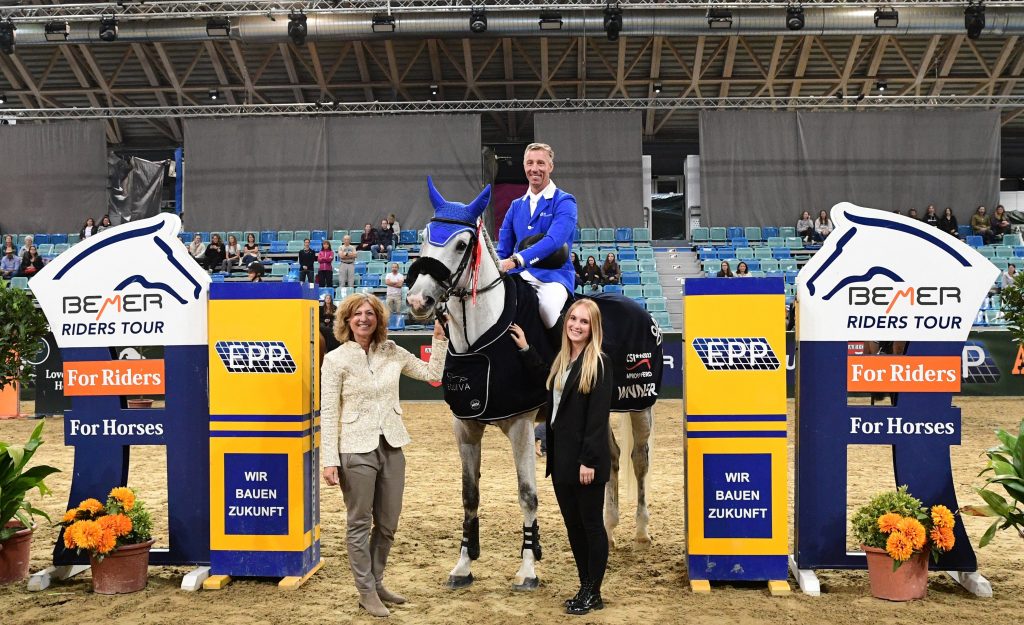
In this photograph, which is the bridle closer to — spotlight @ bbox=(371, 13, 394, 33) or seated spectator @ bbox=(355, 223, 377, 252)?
spotlight @ bbox=(371, 13, 394, 33)

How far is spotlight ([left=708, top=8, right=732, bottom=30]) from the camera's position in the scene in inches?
722

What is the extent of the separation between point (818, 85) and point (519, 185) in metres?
9.02

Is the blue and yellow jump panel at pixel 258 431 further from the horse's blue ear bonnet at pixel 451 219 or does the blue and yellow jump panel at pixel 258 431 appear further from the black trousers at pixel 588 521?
the black trousers at pixel 588 521

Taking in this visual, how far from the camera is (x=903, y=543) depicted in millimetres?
4395

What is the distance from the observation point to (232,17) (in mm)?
19031

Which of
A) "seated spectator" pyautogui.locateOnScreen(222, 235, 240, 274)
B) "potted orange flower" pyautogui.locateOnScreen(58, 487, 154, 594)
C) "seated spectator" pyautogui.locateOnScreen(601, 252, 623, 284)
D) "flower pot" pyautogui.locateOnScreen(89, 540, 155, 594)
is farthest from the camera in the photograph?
"seated spectator" pyautogui.locateOnScreen(222, 235, 240, 274)

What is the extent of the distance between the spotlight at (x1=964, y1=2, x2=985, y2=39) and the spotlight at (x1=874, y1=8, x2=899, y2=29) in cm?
136

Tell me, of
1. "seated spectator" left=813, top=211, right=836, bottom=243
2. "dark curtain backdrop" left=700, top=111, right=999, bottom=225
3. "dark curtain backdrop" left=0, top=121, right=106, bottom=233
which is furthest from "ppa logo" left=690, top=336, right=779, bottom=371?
"dark curtain backdrop" left=0, top=121, right=106, bottom=233

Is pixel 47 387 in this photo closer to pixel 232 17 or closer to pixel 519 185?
pixel 232 17

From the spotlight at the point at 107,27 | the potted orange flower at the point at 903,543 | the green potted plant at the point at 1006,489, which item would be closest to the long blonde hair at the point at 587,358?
the potted orange flower at the point at 903,543

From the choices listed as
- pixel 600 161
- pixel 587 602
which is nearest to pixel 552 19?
pixel 600 161

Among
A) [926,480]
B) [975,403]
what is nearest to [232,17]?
[975,403]

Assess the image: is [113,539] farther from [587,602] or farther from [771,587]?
[771,587]

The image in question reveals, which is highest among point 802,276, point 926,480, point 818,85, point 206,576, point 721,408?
point 818,85
